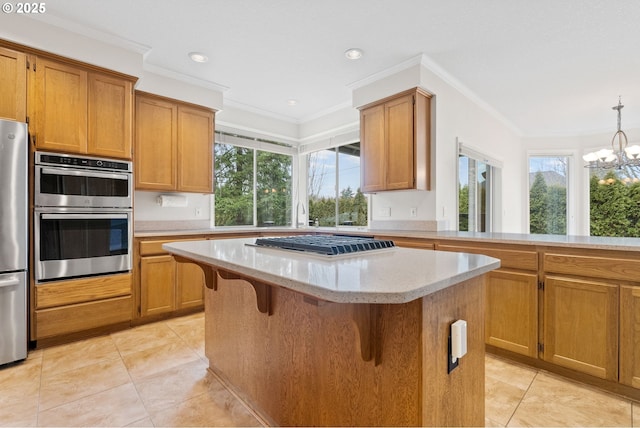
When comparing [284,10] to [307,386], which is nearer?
[307,386]

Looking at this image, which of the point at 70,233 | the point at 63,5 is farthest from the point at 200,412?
the point at 63,5

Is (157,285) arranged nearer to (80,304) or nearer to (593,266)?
(80,304)

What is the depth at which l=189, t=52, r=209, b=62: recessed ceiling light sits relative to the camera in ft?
10.0

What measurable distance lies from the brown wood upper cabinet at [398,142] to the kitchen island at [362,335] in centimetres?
189

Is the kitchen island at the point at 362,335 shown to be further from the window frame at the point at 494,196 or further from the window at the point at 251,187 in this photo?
the window frame at the point at 494,196

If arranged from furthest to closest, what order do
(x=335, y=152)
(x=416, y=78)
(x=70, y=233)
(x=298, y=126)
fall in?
(x=298, y=126), (x=335, y=152), (x=416, y=78), (x=70, y=233)

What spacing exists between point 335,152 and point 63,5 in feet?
10.9

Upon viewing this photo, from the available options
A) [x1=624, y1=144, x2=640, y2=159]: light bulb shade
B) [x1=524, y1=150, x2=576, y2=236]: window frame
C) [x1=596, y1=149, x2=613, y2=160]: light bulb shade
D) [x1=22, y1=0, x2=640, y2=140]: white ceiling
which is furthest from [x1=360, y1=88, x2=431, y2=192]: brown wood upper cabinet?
[x1=524, y1=150, x2=576, y2=236]: window frame

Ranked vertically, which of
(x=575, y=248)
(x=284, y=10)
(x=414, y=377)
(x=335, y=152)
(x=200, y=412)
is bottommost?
(x=200, y=412)

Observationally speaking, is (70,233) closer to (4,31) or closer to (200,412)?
(4,31)

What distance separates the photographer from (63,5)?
2.34 meters

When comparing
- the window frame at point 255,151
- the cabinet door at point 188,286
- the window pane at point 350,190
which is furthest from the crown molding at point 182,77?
the cabinet door at point 188,286

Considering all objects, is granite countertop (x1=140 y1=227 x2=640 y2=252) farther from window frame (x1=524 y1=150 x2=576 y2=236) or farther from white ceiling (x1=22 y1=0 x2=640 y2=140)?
window frame (x1=524 y1=150 x2=576 y2=236)

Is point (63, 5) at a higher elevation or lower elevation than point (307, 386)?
higher
